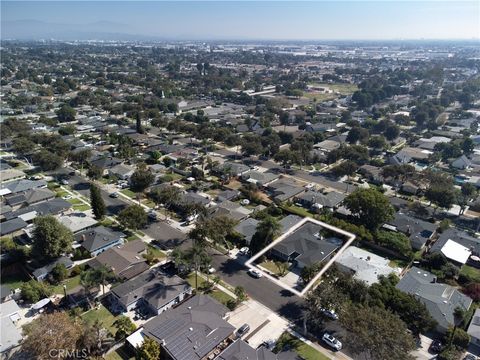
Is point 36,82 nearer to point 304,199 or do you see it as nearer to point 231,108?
point 231,108

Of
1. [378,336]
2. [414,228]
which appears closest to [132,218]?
[378,336]

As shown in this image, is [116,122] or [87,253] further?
[116,122]

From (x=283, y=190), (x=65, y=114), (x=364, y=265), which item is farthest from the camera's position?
(x=65, y=114)

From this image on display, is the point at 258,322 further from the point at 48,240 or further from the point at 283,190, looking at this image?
the point at 283,190

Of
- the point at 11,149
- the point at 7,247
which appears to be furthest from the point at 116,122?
the point at 7,247

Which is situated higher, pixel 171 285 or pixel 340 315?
pixel 340 315

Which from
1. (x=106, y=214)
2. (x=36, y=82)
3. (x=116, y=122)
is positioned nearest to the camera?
(x=106, y=214)
